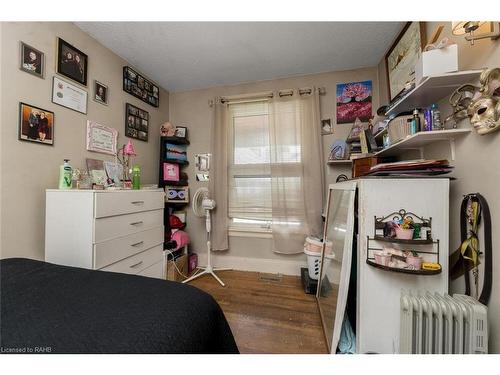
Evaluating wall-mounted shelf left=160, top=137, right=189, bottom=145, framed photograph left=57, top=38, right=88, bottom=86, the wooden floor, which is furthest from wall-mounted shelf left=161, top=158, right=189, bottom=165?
the wooden floor

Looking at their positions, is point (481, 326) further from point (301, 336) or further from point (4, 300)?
point (4, 300)

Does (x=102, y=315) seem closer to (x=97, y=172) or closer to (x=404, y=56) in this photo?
(x=97, y=172)

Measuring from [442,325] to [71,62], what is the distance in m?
3.05

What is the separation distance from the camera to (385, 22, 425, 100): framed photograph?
4.92ft

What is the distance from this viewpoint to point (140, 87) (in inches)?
94.9

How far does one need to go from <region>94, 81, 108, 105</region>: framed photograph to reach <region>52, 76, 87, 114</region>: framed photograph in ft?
0.37

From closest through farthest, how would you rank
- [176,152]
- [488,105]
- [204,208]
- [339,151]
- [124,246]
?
[488,105], [124,246], [339,151], [204,208], [176,152]

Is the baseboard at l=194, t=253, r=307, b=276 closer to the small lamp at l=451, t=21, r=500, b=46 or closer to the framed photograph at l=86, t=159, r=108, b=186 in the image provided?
the framed photograph at l=86, t=159, r=108, b=186

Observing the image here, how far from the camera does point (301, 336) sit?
1.51m

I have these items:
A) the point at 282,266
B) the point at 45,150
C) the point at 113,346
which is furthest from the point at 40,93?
the point at 282,266

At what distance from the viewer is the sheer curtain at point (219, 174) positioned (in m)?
2.65

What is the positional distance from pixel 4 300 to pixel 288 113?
260 centimetres

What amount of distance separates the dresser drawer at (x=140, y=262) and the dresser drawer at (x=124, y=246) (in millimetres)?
40

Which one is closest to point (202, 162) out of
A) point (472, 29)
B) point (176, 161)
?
point (176, 161)
